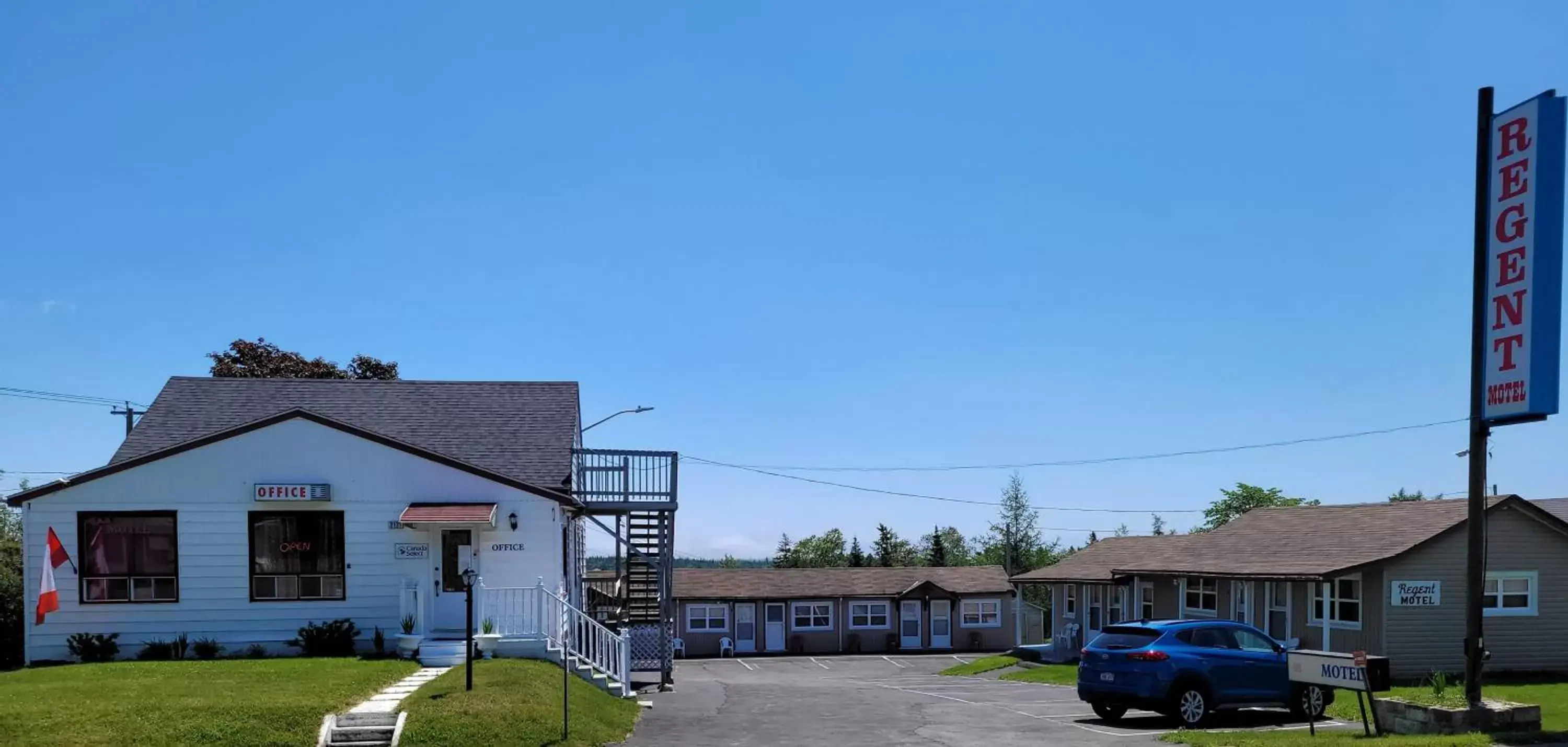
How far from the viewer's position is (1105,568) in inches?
1492

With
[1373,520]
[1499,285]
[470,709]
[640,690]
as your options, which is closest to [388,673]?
[470,709]

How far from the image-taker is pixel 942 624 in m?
54.0

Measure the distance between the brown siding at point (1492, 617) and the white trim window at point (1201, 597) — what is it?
214 inches

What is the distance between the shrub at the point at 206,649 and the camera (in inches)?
907

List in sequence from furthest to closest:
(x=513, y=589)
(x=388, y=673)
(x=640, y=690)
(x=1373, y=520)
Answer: (x=1373, y=520) → (x=640, y=690) → (x=513, y=589) → (x=388, y=673)

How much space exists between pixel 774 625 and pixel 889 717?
1309 inches

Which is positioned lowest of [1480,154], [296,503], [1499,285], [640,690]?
[640,690]

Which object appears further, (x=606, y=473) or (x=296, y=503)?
(x=606, y=473)

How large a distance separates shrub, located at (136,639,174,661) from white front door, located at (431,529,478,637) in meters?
4.64

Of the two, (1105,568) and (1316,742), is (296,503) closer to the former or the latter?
(1316,742)

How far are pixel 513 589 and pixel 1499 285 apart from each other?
15847 millimetres

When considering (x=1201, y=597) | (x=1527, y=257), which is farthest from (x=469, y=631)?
(x=1201, y=597)

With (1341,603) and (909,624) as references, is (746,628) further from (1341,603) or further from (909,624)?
(1341,603)

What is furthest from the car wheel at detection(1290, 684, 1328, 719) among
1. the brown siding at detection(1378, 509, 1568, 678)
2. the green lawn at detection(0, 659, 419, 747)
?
the green lawn at detection(0, 659, 419, 747)
